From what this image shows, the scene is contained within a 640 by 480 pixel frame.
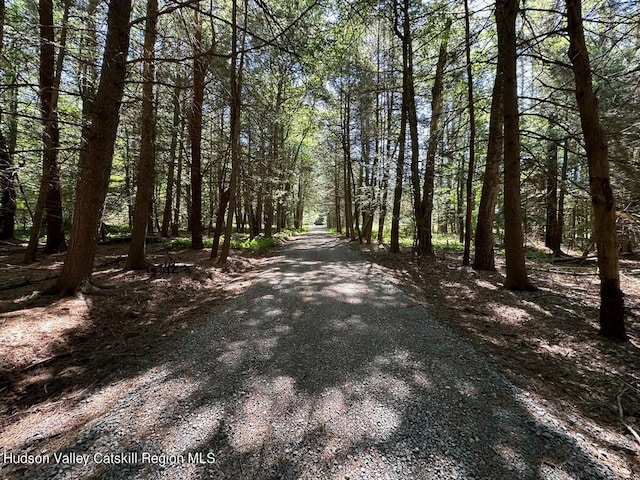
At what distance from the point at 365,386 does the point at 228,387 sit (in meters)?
1.26

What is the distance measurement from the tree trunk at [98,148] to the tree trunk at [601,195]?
6.42 meters

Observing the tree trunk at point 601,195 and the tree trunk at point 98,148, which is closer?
the tree trunk at point 601,195

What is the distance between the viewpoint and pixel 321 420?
2203 mm

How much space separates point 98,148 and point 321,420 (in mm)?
5046

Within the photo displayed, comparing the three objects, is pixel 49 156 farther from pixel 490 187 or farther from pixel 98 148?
pixel 490 187

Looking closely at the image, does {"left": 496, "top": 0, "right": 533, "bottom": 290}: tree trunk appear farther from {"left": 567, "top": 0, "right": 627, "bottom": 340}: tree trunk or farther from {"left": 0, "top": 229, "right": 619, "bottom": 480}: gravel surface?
{"left": 0, "top": 229, "right": 619, "bottom": 480}: gravel surface

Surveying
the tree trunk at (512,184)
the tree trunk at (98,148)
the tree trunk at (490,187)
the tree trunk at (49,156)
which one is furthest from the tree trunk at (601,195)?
the tree trunk at (49,156)

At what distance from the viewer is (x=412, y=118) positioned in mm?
10383

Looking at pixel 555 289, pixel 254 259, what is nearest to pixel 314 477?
pixel 555 289

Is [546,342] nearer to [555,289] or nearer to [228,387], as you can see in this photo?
[555,289]

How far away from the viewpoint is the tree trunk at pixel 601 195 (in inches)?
140

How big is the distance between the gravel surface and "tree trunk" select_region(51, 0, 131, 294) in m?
2.55

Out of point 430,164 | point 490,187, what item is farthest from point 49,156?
point 490,187

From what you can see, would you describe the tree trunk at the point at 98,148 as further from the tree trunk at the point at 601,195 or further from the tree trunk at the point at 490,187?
the tree trunk at the point at 490,187
